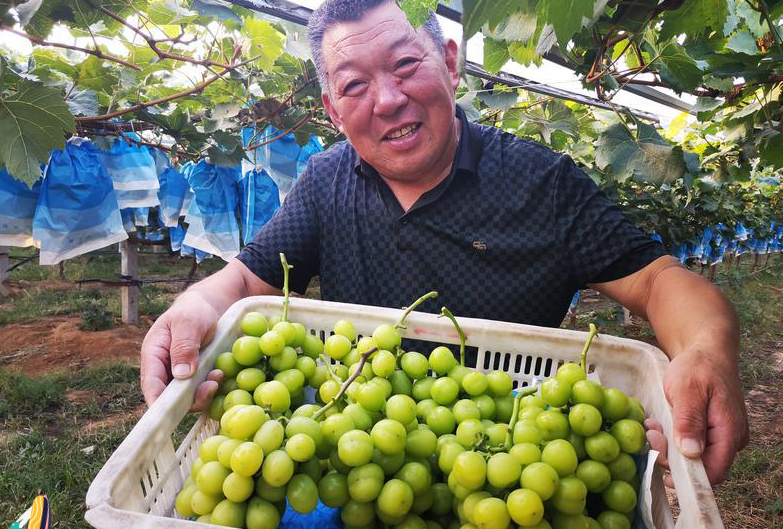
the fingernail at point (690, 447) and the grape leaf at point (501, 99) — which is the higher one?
the grape leaf at point (501, 99)

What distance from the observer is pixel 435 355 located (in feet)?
4.19

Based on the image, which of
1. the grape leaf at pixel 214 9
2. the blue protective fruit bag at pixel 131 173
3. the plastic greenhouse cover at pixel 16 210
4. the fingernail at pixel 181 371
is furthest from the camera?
the blue protective fruit bag at pixel 131 173

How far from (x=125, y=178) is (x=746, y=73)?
16.2 ft

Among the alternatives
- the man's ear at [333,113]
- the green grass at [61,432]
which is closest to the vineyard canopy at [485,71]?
the man's ear at [333,113]

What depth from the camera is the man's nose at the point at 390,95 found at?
5.72ft

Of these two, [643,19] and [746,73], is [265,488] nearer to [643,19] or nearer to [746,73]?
[643,19]

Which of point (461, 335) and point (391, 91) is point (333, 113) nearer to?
point (391, 91)

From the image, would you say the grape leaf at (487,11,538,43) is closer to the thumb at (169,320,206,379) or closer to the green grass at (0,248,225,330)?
the thumb at (169,320,206,379)

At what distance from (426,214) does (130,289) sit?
5658mm

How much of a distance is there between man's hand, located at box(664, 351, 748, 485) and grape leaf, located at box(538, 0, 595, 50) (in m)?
0.68

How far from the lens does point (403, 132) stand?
1842 millimetres

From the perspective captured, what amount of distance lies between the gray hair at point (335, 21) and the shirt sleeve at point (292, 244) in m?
0.47

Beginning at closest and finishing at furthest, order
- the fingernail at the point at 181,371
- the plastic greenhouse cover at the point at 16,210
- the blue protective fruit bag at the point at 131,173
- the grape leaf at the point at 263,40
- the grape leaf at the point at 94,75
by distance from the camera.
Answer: the fingernail at the point at 181,371
the grape leaf at the point at 263,40
the grape leaf at the point at 94,75
the plastic greenhouse cover at the point at 16,210
the blue protective fruit bag at the point at 131,173

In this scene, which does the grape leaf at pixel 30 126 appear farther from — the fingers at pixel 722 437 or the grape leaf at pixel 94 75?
the fingers at pixel 722 437
